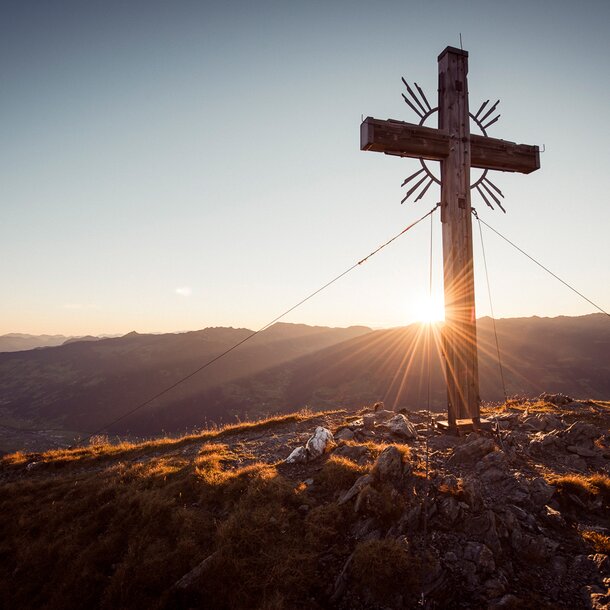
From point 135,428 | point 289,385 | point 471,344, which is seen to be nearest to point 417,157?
point 471,344

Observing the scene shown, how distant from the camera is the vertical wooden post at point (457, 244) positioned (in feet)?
24.8

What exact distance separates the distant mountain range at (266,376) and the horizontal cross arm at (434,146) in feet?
237

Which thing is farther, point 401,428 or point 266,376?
point 266,376

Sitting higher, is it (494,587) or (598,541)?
(598,541)

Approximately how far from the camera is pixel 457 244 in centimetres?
757

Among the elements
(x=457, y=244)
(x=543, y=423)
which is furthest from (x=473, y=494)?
(x=457, y=244)

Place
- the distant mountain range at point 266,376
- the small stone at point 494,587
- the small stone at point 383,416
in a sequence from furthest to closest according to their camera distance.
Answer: the distant mountain range at point 266,376
the small stone at point 383,416
the small stone at point 494,587

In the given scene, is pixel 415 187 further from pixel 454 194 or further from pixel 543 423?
pixel 543 423

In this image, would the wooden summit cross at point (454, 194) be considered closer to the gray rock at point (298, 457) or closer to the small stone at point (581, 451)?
the small stone at point (581, 451)

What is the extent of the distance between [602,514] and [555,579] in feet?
6.28

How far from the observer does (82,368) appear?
140375mm

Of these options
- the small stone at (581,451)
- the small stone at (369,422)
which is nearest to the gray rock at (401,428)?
the small stone at (369,422)

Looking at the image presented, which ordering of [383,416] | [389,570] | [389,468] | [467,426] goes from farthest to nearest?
[383,416], [467,426], [389,468], [389,570]

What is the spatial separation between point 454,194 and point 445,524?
6.59 meters
